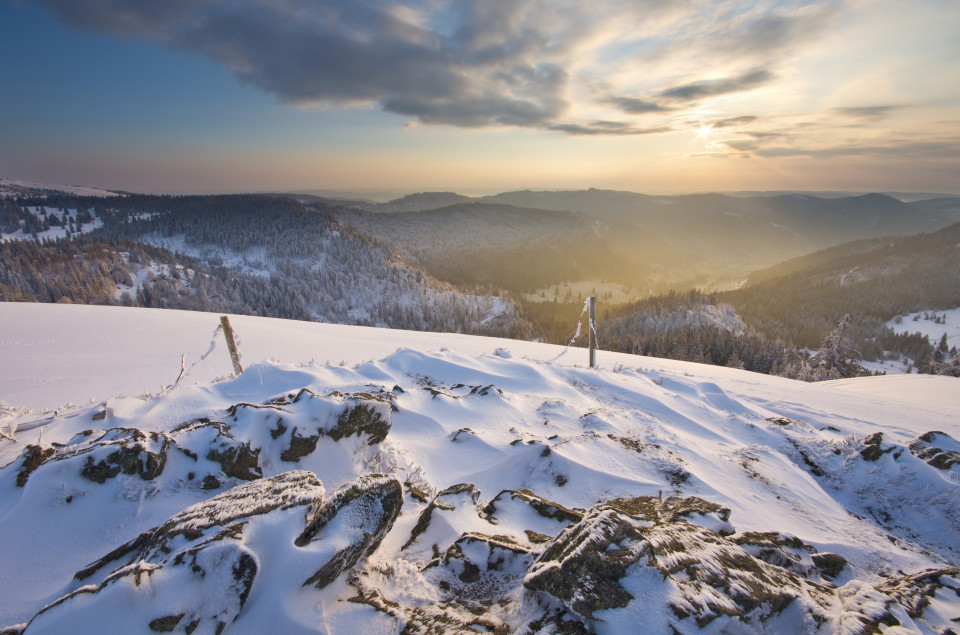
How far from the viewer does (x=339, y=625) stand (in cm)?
260

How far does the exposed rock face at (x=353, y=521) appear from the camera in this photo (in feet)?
9.67

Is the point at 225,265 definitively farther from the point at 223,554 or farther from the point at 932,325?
the point at 932,325

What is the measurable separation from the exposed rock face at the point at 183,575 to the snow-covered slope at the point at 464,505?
0.05ft

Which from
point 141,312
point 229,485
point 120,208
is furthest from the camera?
point 120,208

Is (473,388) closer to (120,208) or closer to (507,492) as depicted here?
(507,492)

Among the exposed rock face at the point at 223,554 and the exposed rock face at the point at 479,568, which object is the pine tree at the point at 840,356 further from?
the exposed rock face at the point at 223,554

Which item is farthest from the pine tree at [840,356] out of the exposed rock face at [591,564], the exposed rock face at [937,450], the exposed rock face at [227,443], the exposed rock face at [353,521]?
the exposed rock face at [353,521]

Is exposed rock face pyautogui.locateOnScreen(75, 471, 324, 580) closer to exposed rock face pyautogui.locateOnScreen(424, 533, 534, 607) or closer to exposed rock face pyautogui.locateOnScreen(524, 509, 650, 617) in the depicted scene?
exposed rock face pyautogui.locateOnScreen(424, 533, 534, 607)

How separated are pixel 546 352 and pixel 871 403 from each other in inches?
361

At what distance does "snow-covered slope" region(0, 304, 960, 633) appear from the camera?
268 centimetres

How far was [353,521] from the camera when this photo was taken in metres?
3.26

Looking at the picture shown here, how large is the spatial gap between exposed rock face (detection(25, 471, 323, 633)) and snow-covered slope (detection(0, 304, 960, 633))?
0.05ft

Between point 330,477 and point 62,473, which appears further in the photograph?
point 330,477

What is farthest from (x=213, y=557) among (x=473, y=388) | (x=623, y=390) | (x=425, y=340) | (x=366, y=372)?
(x=425, y=340)
